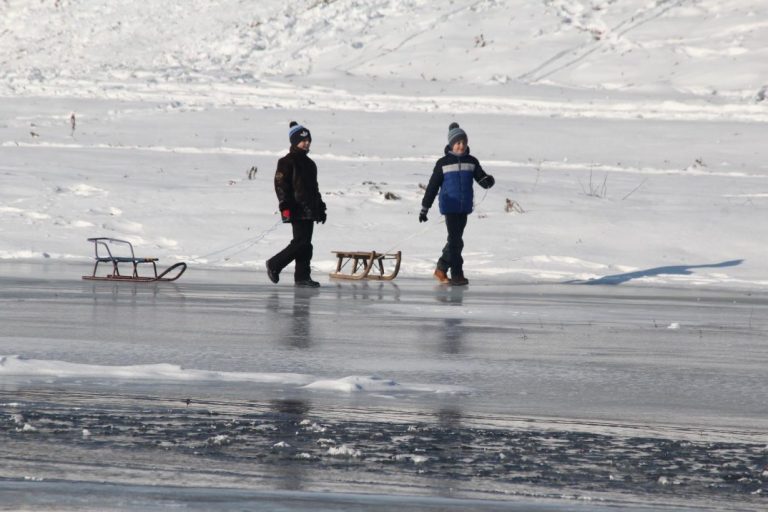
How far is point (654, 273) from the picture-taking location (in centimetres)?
1845

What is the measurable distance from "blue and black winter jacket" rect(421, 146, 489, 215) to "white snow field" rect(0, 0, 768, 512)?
1.02 m

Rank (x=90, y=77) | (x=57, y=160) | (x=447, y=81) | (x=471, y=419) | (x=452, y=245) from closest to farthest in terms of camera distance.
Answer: (x=471, y=419), (x=452, y=245), (x=57, y=160), (x=447, y=81), (x=90, y=77)

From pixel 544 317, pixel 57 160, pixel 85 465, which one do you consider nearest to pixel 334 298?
pixel 544 317

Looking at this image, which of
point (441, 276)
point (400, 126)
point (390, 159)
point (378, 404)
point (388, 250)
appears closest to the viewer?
point (378, 404)

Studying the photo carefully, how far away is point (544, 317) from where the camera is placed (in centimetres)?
1293

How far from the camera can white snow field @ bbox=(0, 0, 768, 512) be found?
5965 mm

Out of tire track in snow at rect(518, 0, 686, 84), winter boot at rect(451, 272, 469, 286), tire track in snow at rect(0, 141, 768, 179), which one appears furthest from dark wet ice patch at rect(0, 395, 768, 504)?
tire track in snow at rect(518, 0, 686, 84)

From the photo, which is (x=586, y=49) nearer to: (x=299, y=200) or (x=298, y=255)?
(x=299, y=200)

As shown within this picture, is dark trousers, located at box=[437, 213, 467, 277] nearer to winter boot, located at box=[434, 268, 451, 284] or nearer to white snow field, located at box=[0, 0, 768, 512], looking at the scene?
winter boot, located at box=[434, 268, 451, 284]

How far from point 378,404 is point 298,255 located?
9.16 meters

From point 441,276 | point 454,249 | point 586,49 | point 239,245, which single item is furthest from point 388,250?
point 586,49

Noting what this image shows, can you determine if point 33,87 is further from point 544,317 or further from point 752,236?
point 544,317

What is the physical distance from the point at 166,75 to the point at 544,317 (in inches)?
1168

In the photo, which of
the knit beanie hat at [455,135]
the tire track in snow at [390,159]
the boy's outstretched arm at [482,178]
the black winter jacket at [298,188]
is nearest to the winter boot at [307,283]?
the black winter jacket at [298,188]
